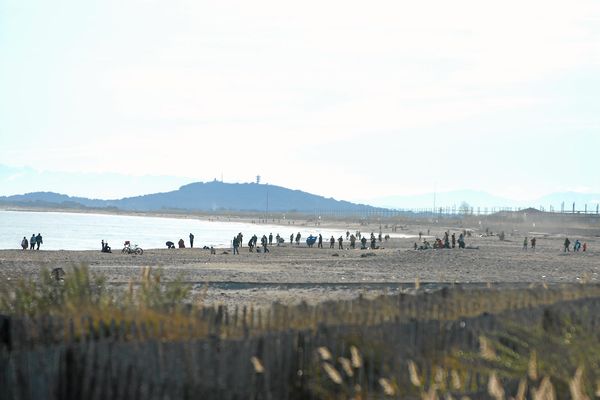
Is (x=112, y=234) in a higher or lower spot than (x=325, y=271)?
lower

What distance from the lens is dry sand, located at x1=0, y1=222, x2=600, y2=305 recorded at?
73.9 feet

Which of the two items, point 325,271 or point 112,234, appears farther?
point 112,234

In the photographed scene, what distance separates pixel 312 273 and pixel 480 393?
90.7ft

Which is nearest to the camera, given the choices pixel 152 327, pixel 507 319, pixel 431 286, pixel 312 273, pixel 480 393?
pixel 480 393

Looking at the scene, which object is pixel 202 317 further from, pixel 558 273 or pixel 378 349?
pixel 558 273

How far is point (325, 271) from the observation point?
34375mm

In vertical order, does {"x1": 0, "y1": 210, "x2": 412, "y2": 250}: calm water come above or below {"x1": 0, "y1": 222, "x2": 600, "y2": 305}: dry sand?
below

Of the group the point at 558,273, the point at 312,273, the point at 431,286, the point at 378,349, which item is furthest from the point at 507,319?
the point at 558,273

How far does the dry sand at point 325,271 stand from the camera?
22516 mm

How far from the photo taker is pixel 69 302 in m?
8.34

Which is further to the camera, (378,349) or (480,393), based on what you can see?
(378,349)

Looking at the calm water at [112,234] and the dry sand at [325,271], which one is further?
the calm water at [112,234]

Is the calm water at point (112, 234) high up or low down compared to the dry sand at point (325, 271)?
down

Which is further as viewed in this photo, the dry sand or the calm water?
the calm water
